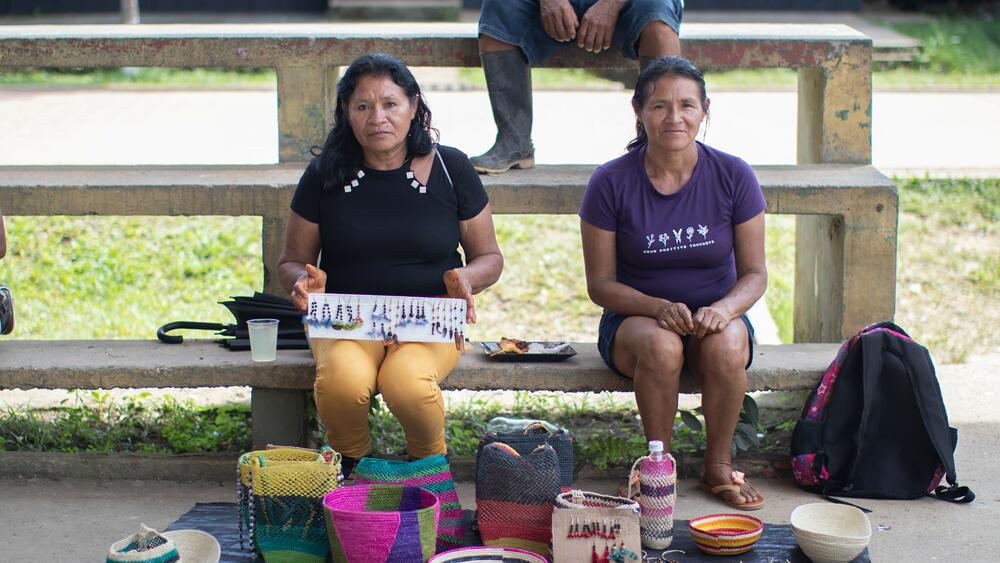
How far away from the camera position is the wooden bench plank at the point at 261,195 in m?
4.84

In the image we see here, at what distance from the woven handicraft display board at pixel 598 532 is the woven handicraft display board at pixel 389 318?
31.9 inches

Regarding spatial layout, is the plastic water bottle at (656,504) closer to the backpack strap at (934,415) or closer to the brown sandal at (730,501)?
the brown sandal at (730,501)

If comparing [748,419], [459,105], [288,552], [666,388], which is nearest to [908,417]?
[748,419]

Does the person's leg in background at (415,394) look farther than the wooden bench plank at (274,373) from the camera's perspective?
No

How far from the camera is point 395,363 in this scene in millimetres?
4008

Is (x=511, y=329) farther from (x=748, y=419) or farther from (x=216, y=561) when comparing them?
(x=216, y=561)

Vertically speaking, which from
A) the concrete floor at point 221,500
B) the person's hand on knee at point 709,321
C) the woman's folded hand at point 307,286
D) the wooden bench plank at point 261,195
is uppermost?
the wooden bench plank at point 261,195

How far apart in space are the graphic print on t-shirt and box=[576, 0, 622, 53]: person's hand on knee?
1.03m

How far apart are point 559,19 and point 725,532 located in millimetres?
2113

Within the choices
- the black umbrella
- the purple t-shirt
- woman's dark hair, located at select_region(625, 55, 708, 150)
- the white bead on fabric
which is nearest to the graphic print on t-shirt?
the purple t-shirt

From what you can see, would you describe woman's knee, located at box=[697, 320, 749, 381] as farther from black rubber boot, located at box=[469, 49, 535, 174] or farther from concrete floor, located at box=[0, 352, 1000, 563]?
black rubber boot, located at box=[469, 49, 535, 174]

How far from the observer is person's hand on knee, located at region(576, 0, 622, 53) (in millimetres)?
4852

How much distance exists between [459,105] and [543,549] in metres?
8.13

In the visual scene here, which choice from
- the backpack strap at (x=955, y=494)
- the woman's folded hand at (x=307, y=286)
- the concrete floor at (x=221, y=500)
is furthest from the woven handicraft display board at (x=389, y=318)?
the backpack strap at (x=955, y=494)
